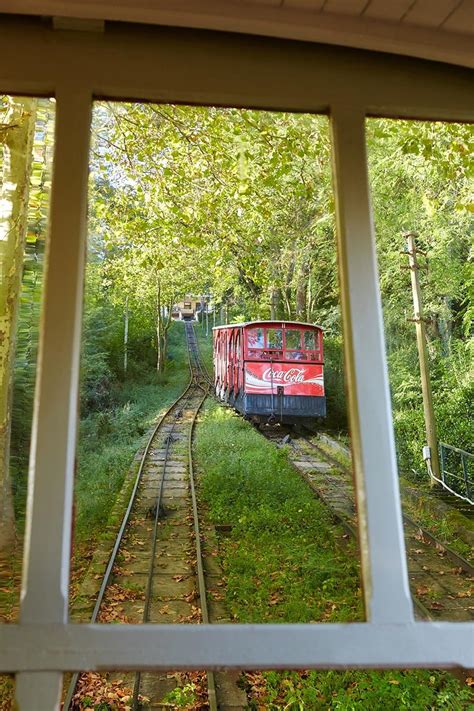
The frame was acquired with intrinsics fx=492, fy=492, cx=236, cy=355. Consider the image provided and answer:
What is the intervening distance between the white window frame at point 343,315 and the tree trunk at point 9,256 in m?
4.32

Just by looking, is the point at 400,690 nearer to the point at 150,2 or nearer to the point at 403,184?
the point at 150,2

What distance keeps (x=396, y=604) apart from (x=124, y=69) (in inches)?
72.0

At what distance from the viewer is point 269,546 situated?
21.9 feet

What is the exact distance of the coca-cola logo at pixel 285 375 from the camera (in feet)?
40.4

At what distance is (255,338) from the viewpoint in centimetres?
1244

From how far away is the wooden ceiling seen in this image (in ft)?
4.97

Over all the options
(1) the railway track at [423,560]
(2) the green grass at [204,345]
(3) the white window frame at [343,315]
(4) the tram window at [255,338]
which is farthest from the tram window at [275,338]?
(2) the green grass at [204,345]

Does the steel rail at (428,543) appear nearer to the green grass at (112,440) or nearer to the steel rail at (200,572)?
the steel rail at (200,572)

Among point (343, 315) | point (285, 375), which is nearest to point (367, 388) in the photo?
point (343, 315)

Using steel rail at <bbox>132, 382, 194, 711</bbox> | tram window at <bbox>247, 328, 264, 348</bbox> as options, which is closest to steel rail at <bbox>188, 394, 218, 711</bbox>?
steel rail at <bbox>132, 382, 194, 711</bbox>

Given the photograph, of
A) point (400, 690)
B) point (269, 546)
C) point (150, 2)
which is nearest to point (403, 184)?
point (269, 546)

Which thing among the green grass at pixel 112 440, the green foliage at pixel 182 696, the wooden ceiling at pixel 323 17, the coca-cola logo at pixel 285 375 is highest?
the coca-cola logo at pixel 285 375

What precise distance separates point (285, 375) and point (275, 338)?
3.19 feet

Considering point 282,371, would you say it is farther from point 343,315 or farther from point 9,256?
point 343,315
